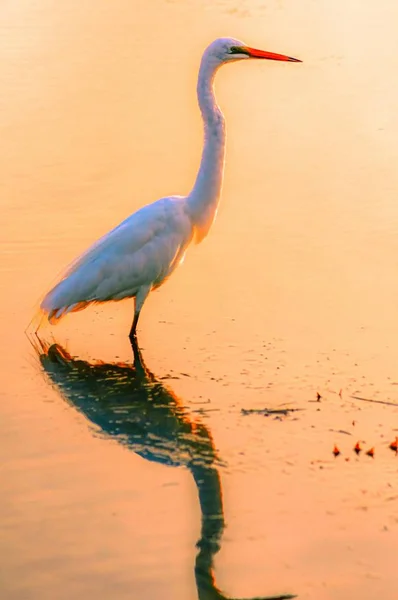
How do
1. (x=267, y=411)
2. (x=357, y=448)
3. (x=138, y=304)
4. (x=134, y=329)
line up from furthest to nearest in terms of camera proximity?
(x=138, y=304), (x=134, y=329), (x=267, y=411), (x=357, y=448)

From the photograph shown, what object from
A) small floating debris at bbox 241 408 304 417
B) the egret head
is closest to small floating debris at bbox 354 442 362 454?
small floating debris at bbox 241 408 304 417

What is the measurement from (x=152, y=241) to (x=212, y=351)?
76 cm

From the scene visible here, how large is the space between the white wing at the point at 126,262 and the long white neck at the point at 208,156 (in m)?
0.13

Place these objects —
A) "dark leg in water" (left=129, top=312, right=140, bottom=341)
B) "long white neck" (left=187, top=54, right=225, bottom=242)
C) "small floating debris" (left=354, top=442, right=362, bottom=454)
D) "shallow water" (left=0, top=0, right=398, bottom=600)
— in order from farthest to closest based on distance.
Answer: "long white neck" (left=187, top=54, right=225, bottom=242), "dark leg in water" (left=129, top=312, right=140, bottom=341), "small floating debris" (left=354, top=442, right=362, bottom=454), "shallow water" (left=0, top=0, right=398, bottom=600)

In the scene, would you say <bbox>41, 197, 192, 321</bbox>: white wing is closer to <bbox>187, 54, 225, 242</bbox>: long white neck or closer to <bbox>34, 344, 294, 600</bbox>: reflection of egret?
<bbox>187, 54, 225, 242</bbox>: long white neck

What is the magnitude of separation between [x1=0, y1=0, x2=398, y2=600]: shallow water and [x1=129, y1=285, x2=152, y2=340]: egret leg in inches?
3.3

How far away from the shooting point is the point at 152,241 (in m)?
6.61

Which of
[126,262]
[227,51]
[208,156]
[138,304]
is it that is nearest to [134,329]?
[138,304]

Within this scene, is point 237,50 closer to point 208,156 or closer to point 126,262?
point 208,156

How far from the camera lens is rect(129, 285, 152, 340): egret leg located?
6.49 meters

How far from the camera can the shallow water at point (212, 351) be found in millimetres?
4250

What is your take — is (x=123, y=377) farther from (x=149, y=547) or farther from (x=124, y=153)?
(x=124, y=153)

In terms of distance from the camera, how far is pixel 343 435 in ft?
16.9

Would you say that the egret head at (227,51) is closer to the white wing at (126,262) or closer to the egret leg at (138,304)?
the white wing at (126,262)
